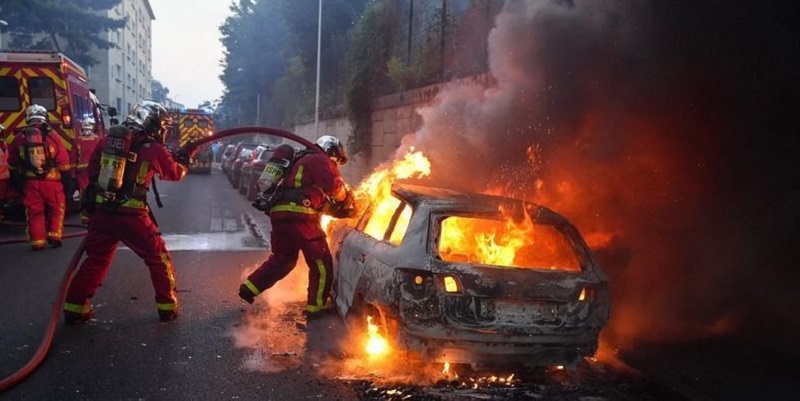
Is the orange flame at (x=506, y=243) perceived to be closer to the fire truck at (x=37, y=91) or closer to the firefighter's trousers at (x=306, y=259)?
the firefighter's trousers at (x=306, y=259)

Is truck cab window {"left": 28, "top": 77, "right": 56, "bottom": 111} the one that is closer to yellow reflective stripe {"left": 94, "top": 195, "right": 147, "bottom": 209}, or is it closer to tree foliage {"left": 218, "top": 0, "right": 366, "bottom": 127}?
yellow reflective stripe {"left": 94, "top": 195, "right": 147, "bottom": 209}

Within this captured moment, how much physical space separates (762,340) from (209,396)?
496 centimetres

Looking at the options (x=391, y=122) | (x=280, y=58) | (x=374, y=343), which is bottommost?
(x=374, y=343)

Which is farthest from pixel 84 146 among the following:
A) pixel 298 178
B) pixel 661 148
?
pixel 661 148

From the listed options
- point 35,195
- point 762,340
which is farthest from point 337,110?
point 762,340

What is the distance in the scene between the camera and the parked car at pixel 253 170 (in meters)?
16.1

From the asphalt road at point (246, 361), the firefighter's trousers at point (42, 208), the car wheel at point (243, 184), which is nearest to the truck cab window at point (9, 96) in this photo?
the firefighter's trousers at point (42, 208)

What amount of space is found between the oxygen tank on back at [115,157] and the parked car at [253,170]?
9.97m

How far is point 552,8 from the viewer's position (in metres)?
7.27

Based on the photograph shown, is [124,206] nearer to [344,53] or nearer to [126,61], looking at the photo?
[344,53]

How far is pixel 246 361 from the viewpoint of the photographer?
14.8ft

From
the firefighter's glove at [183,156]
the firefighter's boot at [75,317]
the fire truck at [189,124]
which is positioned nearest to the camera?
the firefighter's boot at [75,317]

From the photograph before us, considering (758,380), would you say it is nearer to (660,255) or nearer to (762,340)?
(762,340)

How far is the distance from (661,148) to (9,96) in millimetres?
10862
